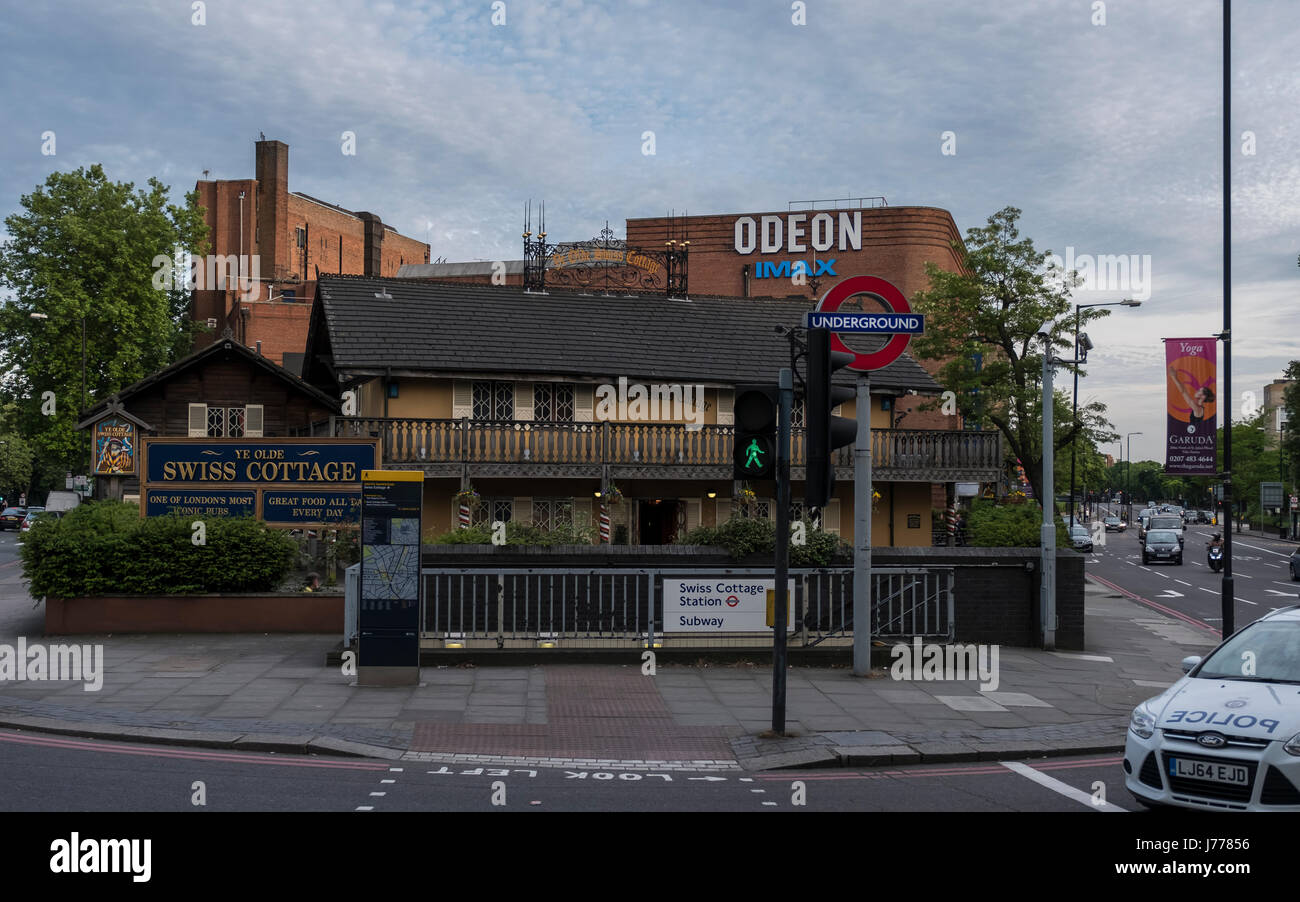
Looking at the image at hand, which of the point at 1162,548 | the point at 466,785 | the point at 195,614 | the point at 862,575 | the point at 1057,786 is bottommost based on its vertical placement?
the point at 1162,548

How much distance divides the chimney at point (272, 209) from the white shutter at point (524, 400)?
48.7 metres

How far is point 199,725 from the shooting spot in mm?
11328

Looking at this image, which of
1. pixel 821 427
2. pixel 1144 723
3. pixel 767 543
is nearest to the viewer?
pixel 1144 723

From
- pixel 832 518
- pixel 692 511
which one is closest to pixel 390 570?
pixel 692 511

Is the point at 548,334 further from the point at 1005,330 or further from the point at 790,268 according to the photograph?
the point at 790,268

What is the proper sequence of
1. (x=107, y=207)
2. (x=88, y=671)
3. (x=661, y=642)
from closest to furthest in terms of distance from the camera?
(x=88, y=671), (x=661, y=642), (x=107, y=207)

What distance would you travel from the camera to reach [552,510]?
96.3ft

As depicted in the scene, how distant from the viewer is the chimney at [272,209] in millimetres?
72438

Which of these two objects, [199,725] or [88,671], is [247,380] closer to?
[88,671]

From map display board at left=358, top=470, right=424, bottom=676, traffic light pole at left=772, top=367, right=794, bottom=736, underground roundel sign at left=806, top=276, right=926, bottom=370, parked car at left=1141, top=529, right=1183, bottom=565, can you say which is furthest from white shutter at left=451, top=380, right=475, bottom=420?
parked car at left=1141, top=529, right=1183, bottom=565

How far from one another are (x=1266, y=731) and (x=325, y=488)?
16.0 m

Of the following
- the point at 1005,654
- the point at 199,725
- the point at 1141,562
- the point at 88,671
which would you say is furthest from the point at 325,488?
the point at 1141,562

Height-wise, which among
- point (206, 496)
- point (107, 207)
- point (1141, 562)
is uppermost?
point (107, 207)

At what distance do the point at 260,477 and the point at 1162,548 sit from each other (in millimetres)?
47684
